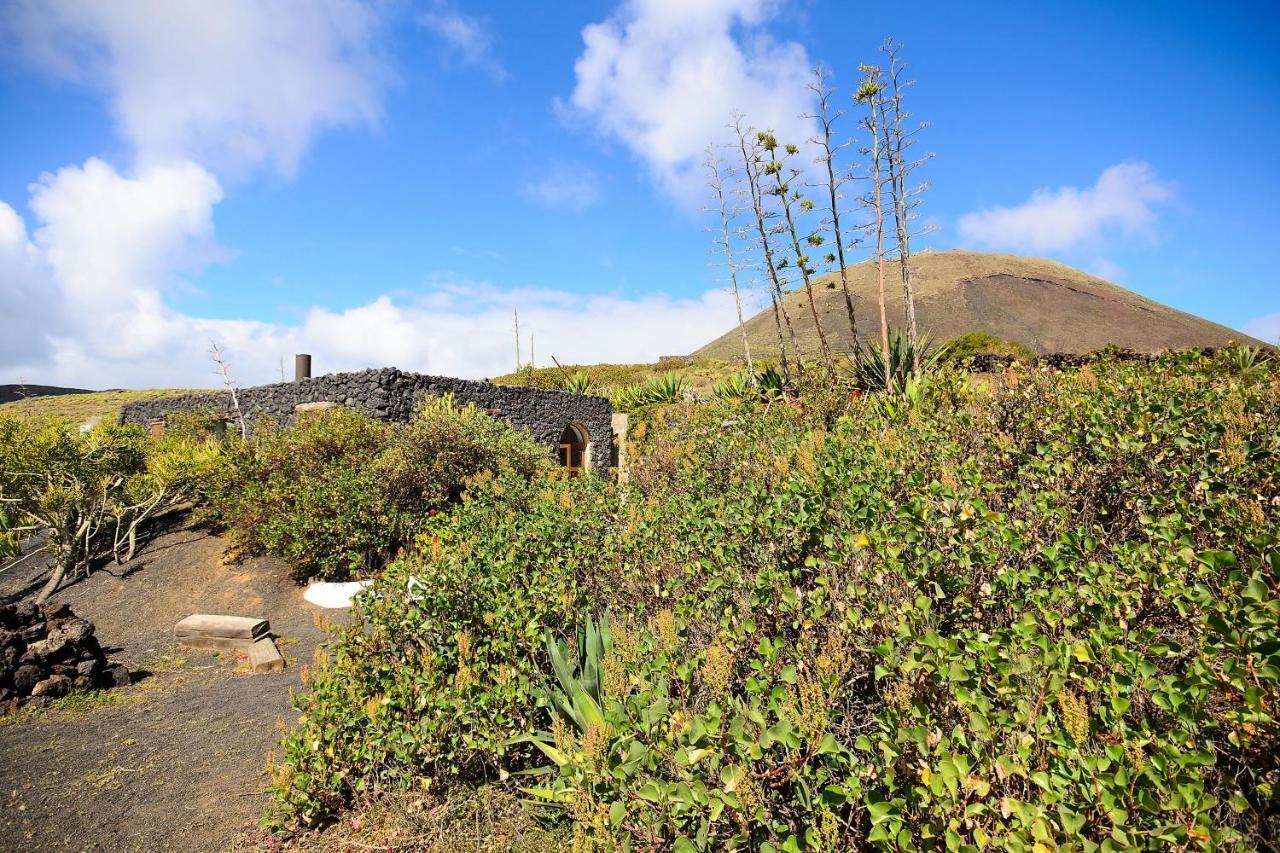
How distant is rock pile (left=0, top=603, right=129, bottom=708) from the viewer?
17.4 ft

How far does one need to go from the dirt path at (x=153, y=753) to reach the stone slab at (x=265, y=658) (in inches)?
4.7

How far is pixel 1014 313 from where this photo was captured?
50219 millimetres

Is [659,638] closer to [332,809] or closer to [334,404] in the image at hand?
[332,809]

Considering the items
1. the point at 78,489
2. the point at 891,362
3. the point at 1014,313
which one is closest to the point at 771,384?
the point at 891,362

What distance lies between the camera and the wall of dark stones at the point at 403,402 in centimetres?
1117

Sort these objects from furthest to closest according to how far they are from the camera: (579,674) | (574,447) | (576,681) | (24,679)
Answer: (574,447), (24,679), (579,674), (576,681)

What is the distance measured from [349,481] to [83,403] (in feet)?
99.0

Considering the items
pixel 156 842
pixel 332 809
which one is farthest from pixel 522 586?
pixel 156 842

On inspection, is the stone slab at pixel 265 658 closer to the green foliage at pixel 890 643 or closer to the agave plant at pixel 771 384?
the green foliage at pixel 890 643

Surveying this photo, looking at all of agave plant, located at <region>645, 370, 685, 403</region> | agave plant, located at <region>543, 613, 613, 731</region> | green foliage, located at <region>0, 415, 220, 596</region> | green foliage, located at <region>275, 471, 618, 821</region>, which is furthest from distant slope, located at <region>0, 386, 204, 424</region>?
agave plant, located at <region>543, 613, 613, 731</region>

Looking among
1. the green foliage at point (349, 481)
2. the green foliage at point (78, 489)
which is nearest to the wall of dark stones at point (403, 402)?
the green foliage at point (349, 481)

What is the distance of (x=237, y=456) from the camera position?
1048 centimetres

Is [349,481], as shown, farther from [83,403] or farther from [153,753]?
[83,403]

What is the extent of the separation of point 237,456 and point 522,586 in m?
8.99
